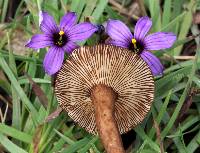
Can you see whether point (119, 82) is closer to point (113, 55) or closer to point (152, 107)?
point (113, 55)

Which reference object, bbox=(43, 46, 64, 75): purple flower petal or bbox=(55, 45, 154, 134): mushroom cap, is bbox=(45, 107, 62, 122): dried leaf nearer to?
bbox=(55, 45, 154, 134): mushroom cap

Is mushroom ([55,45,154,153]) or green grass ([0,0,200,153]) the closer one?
mushroom ([55,45,154,153])

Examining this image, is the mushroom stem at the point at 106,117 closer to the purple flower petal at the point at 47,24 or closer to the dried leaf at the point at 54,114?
the dried leaf at the point at 54,114

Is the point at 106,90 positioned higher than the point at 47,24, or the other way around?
the point at 47,24

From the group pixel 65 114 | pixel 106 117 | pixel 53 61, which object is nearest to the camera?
pixel 106 117

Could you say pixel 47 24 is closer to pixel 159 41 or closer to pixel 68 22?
pixel 68 22

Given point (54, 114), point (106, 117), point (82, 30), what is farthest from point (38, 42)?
point (106, 117)

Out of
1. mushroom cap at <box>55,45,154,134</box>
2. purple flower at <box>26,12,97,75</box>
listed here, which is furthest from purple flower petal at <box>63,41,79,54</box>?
mushroom cap at <box>55,45,154,134</box>

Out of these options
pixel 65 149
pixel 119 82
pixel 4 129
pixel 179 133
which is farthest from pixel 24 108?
pixel 179 133
